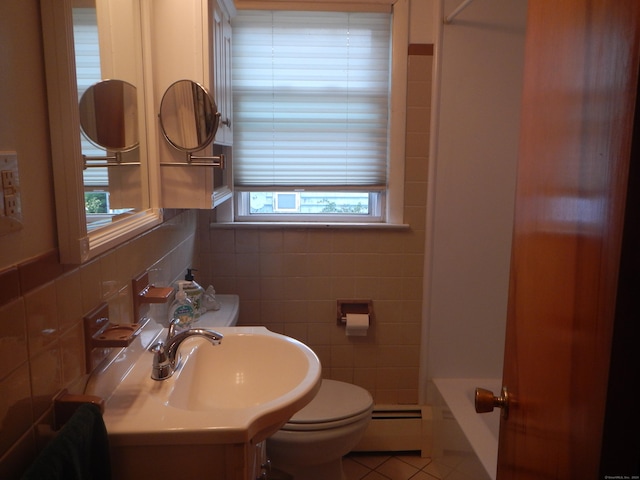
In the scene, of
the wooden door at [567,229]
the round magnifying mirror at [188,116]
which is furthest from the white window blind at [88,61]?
the wooden door at [567,229]

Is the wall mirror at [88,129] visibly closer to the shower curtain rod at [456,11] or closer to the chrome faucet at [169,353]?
the chrome faucet at [169,353]

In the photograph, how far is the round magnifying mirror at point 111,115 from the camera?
1.13 metres

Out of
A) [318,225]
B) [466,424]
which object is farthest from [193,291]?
[466,424]

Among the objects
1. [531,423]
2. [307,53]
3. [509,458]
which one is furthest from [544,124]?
[307,53]

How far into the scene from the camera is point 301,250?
238cm

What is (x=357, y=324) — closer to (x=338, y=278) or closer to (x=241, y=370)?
(x=338, y=278)

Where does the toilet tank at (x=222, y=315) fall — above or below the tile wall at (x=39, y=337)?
below

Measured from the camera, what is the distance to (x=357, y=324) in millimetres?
2352

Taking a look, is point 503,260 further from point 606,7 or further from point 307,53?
point 606,7

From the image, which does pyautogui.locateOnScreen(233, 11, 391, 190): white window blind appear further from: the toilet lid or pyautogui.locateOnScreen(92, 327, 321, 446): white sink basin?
pyautogui.locateOnScreen(92, 327, 321, 446): white sink basin

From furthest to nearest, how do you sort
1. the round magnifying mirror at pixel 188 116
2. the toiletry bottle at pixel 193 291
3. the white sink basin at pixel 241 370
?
the toiletry bottle at pixel 193 291 < the round magnifying mirror at pixel 188 116 < the white sink basin at pixel 241 370

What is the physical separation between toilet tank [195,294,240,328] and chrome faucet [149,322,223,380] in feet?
1.86

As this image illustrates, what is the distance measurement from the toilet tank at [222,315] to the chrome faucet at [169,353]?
1.86 feet

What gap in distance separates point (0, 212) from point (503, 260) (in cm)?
215
